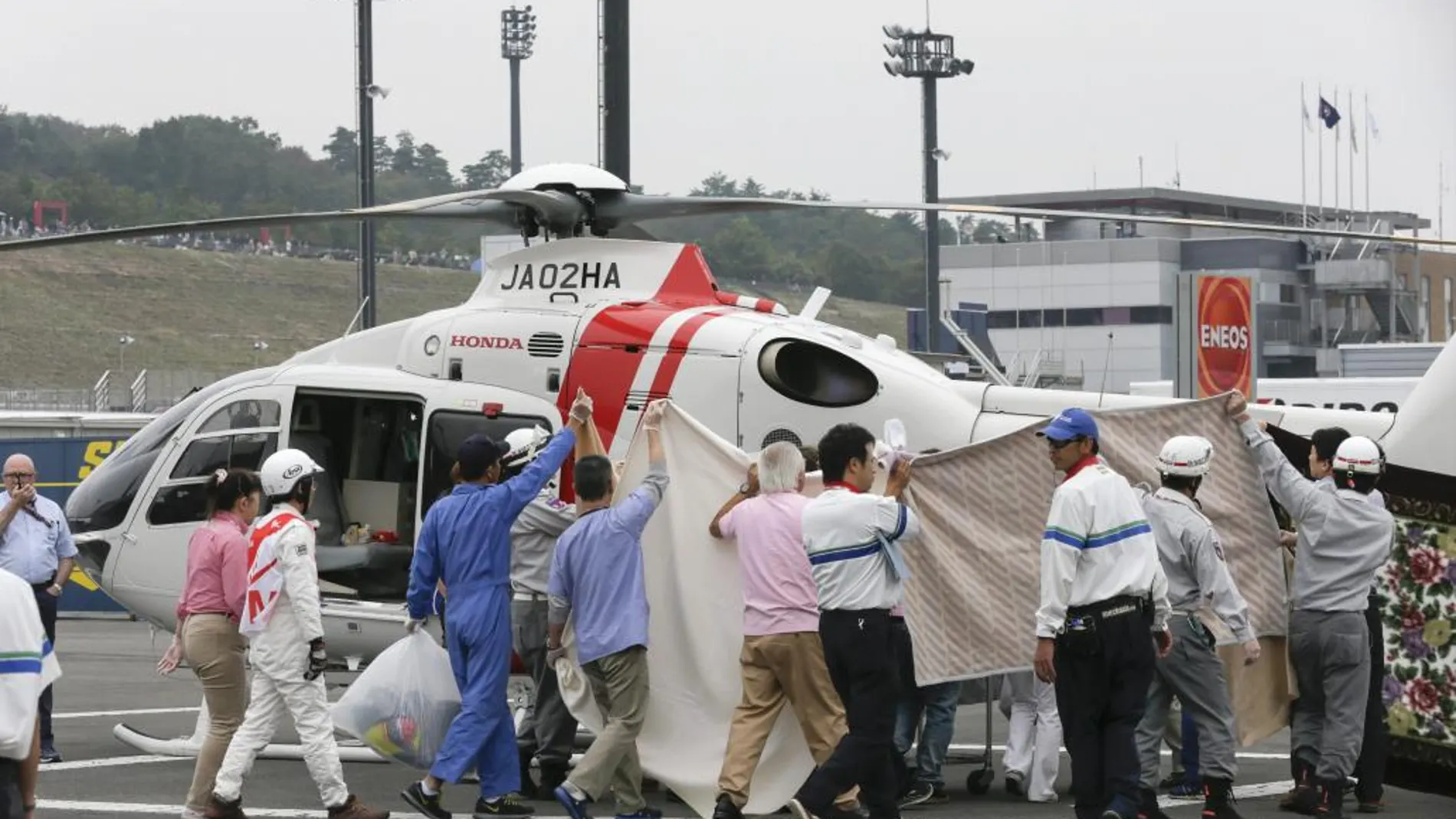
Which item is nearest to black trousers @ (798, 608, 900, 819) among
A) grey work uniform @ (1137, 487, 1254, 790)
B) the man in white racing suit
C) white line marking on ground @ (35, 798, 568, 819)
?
A: grey work uniform @ (1137, 487, 1254, 790)

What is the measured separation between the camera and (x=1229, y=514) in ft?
34.7

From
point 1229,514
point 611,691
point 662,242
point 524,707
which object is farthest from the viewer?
point 662,242

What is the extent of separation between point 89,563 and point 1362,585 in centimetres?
794

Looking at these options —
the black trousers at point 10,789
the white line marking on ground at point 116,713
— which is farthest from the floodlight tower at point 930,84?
the black trousers at point 10,789

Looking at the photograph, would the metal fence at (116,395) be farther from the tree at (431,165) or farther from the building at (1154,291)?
the tree at (431,165)

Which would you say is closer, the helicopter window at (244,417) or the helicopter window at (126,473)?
the helicopter window at (244,417)

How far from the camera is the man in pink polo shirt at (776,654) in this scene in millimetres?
9594

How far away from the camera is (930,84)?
54906mm

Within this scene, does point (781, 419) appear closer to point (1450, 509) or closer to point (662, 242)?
point (662, 242)

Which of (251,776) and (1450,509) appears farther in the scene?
(251,776)

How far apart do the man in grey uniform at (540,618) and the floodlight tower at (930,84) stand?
3615 cm

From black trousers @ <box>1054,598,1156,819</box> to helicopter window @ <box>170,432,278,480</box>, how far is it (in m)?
5.91

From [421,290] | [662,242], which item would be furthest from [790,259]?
[662,242]

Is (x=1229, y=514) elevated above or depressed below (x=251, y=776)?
above
